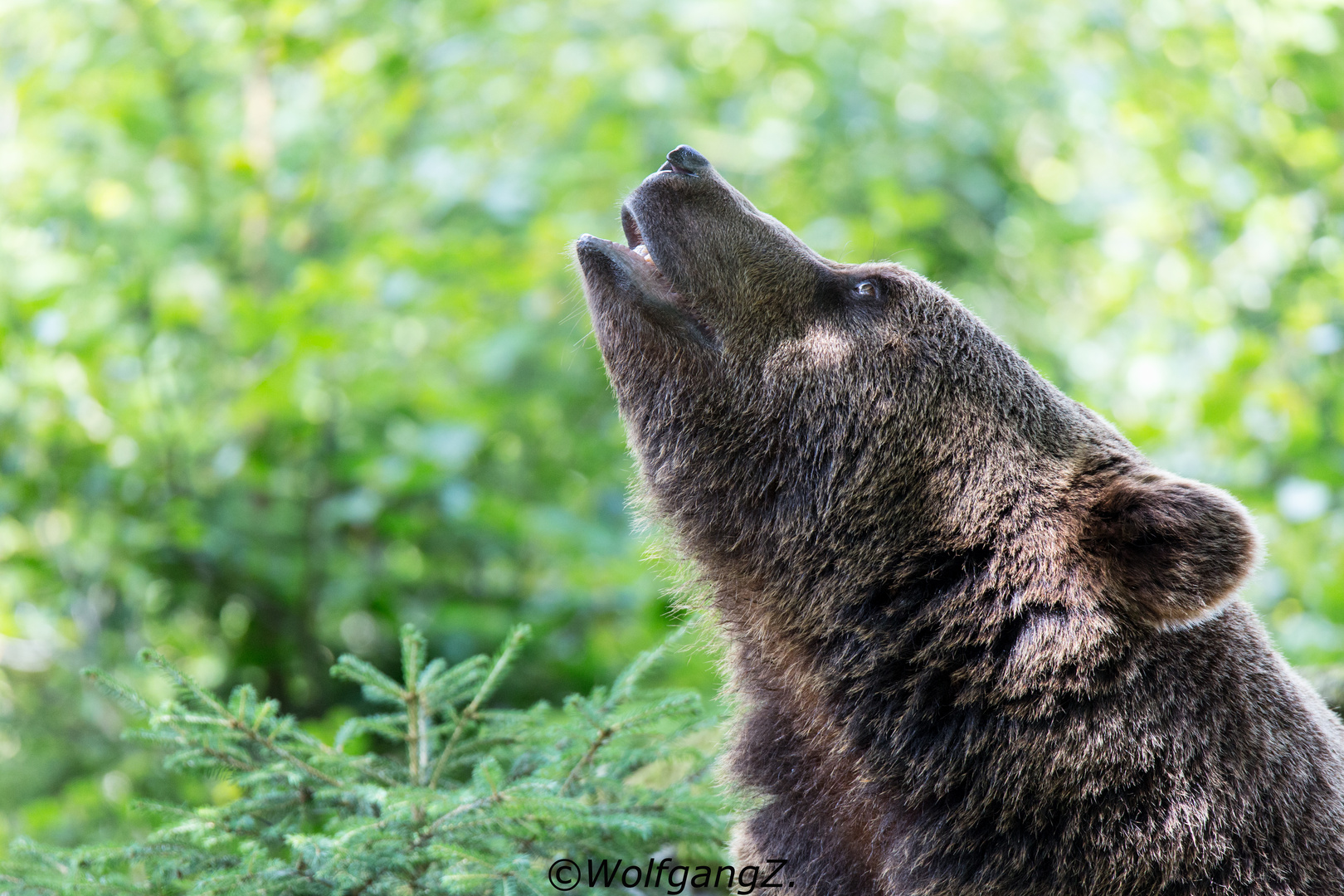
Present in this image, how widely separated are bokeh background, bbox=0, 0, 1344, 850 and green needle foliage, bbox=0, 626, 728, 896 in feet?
3.16

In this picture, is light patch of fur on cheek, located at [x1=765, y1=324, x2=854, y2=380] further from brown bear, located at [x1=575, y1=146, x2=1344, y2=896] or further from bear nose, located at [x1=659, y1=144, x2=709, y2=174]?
bear nose, located at [x1=659, y1=144, x2=709, y2=174]

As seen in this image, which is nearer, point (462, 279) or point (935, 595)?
point (935, 595)

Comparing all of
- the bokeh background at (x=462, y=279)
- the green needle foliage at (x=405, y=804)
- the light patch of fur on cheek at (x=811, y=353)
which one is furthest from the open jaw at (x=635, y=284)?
the bokeh background at (x=462, y=279)

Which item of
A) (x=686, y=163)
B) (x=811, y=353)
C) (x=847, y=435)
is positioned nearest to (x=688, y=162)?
(x=686, y=163)

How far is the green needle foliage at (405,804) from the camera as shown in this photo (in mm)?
1824

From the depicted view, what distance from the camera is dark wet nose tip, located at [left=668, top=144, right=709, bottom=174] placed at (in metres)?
2.36

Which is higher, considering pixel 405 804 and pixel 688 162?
pixel 688 162

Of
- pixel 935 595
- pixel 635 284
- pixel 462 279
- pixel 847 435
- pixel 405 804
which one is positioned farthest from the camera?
pixel 462 279

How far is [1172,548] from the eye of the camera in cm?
181

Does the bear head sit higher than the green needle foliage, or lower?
higher

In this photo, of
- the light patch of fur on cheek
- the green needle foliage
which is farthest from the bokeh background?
the light patch of fur on cheek

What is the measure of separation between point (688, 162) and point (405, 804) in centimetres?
146

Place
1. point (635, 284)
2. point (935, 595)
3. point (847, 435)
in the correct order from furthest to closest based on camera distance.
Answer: point (635, 284) < point (847, 435) < point (935, 595)

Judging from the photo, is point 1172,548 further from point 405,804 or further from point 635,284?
point 405,804
